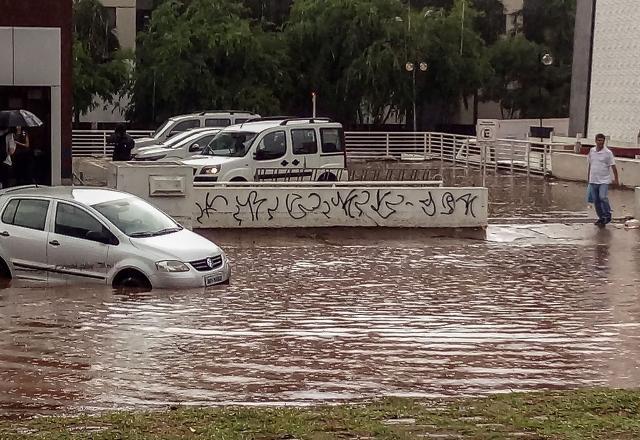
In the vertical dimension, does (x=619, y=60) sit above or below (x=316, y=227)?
above

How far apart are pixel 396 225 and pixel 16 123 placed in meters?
7.61

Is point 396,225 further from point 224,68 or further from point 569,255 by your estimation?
point 224,68

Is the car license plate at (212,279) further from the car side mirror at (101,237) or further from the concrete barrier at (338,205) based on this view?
the concrete barrier at (338,205)

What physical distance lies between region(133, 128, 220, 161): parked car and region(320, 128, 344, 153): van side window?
4.96 m

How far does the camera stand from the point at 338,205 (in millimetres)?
24109

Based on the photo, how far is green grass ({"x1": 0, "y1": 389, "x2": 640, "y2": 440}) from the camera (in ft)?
26.0

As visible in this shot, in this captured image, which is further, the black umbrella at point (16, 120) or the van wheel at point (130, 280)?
the black umbrella at point (16, 120)

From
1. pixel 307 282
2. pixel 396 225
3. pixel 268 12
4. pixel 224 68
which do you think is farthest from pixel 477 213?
pixel 268 12

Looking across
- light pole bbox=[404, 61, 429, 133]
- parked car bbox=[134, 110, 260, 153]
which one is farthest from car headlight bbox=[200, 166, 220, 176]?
light pole bbox=[404, 61, 429, 133]

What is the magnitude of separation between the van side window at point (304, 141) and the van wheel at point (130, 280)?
12666 millimetres

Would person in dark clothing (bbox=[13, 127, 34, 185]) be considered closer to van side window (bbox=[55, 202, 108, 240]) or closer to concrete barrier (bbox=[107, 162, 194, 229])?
concrete barrier (bbox=[107, 162, 194, 229])

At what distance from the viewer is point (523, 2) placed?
69.3 metres

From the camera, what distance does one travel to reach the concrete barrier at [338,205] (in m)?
23.6

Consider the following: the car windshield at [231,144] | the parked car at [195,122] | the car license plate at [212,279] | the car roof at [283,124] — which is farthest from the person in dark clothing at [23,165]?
the car license plate at [212,279]
